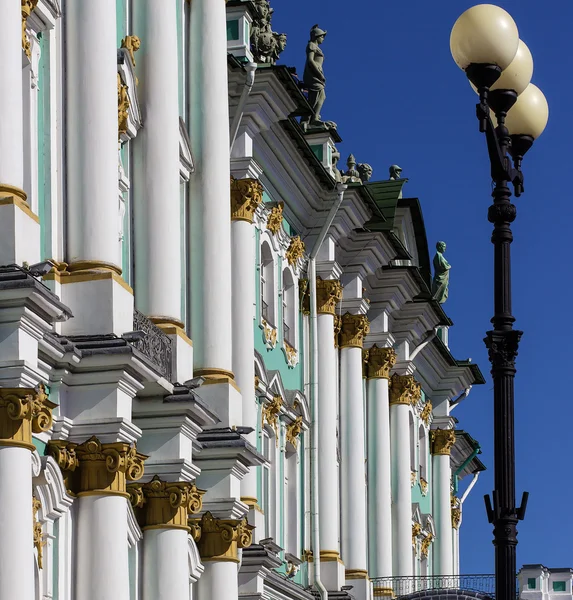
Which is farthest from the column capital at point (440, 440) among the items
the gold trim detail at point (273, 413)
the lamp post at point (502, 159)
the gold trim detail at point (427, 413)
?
the lamp post at point (502, 159)

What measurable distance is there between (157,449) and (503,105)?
6851 millimetres

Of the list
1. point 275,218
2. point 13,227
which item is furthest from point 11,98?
point 275,218

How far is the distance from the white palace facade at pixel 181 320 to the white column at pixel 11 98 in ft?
0.06

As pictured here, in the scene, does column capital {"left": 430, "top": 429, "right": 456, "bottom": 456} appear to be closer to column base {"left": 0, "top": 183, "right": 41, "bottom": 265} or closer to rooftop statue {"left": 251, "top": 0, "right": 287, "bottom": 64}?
rooftop statue {"left": 251, "top": 0, "right": 287, "bottom": 64}

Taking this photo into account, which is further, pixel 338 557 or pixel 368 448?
pixel 368 448

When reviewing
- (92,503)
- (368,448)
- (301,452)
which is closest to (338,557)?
(301,452)

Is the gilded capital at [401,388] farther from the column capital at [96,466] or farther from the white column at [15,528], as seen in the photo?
the white column at [15,528]

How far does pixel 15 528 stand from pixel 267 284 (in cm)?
1364

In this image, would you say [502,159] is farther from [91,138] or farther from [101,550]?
[101,550]

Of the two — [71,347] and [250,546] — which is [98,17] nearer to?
[71,347]

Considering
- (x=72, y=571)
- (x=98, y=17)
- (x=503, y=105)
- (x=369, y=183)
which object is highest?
Answer: (x=369, y=183)

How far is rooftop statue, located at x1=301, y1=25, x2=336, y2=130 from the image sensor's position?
32812 mm

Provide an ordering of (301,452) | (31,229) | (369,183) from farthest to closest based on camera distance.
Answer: (369,183) < (301,452) < (31,229)

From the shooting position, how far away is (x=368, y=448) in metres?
34.8
